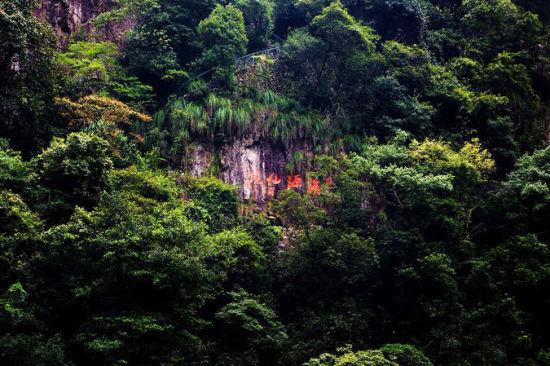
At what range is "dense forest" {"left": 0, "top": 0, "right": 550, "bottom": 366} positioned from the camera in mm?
12430

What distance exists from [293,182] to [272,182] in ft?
2.37

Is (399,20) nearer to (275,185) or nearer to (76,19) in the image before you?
(275,185)

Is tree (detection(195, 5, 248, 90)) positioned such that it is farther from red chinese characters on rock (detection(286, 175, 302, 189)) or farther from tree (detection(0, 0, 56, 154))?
tree (detection(0, 0, 56, 154))

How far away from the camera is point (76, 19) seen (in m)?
22.2

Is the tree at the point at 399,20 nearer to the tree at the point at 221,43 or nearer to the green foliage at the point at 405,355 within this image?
the tree at the point at 221,43

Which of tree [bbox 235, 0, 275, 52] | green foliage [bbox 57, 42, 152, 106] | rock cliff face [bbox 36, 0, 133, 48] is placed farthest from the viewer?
tree [bbox 235, 0, 275, 52]

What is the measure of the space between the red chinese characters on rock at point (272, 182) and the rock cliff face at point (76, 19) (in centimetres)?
800

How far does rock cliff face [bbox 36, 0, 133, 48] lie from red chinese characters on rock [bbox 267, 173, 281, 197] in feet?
26.3

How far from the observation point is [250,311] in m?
14.2

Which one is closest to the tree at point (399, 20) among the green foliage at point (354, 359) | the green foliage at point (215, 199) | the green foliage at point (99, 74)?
the green foliage at point (99, 74)

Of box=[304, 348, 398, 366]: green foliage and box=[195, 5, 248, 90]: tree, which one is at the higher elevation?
box=[195, 5, 248, 90]: tree

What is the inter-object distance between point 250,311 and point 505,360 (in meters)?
6.07

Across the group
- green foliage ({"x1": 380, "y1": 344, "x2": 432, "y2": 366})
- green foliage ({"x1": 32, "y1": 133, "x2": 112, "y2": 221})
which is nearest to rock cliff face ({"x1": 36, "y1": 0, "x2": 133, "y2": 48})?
green foliage ({"x1": 32, "y1": 133, "x2": 112, "y2": 221})

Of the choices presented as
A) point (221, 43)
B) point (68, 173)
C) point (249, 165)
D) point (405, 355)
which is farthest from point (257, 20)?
point (405, 355)
